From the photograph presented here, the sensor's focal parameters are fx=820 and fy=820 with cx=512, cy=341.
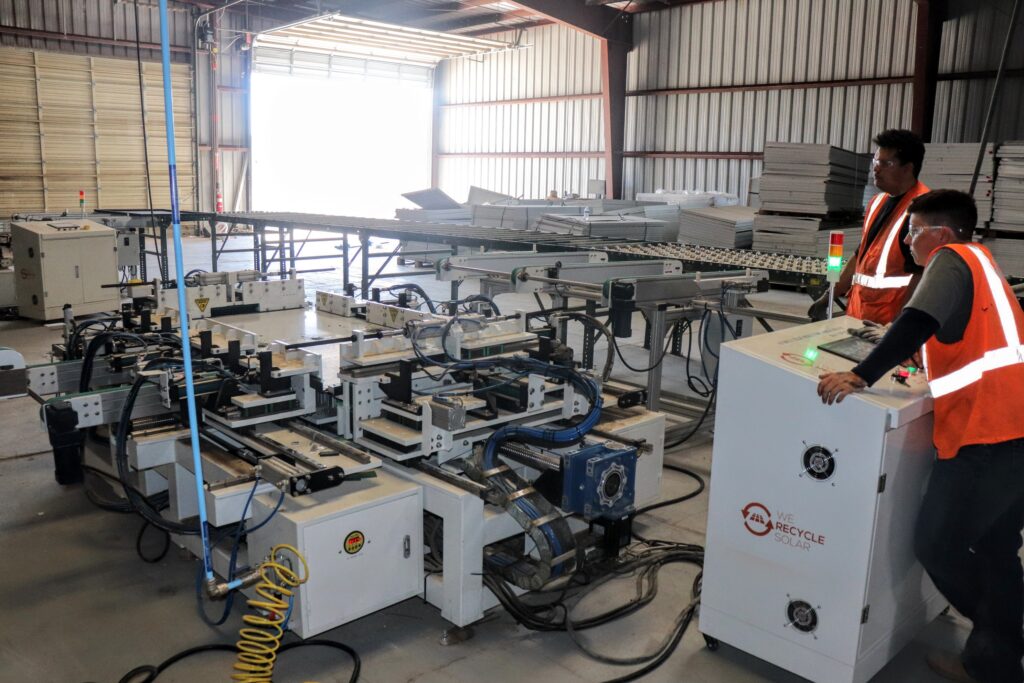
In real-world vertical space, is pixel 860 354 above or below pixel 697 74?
below

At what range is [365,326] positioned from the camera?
421 centimetres

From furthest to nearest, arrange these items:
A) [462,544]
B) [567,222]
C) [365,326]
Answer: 1. [567,222]
2. [365,326]
3. [462,544]

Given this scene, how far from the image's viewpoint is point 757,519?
8.15 feet

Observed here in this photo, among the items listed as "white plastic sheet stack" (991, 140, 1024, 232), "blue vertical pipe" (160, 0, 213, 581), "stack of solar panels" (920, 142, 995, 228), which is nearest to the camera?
"blue vertical pipe" (160, 0, 213, 581)

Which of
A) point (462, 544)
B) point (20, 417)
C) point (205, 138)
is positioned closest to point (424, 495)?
point (462, 544)

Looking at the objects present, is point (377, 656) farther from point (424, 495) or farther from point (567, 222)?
point (567, 222)

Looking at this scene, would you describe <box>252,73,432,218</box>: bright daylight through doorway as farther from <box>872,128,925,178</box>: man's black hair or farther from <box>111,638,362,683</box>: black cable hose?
<box>111,638,362,683</box>: black cable hose

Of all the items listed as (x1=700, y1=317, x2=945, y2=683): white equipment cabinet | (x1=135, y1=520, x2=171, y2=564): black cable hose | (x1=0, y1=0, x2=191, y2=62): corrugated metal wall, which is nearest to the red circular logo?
(x1=700, y1=317, x2=945, y2=683): white equipment cabinet

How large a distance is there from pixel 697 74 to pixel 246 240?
934 cm

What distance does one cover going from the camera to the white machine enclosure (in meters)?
2.55

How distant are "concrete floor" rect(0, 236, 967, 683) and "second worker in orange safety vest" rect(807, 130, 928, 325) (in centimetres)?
125

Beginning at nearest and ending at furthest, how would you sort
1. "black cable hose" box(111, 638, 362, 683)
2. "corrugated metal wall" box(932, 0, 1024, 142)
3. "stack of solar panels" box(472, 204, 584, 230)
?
"black cable hose" box(111, 638, 362, 683), "corrugated metal wall" box(932, 0, 1024, 142), "stack of solar panels" box(472, 204, 584, 230)

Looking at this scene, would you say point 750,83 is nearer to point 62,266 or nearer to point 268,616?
point 62,266

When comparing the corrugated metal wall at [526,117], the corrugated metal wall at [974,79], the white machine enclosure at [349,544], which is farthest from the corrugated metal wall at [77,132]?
the white machine enclosure at [349,544]
